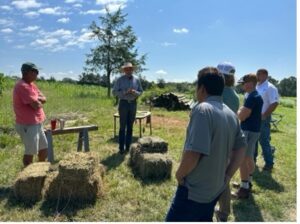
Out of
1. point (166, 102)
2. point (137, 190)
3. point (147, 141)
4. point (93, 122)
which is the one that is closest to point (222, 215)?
point (137, 190)

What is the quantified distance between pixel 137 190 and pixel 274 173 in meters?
2.73

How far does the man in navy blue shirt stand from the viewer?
4.86 meters

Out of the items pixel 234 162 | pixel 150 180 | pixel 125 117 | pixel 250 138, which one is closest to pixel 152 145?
pixel 150 180

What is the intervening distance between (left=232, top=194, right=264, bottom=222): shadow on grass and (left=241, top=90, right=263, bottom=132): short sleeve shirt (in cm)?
101

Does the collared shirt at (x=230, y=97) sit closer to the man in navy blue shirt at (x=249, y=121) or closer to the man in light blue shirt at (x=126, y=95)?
the man in navy blue shirt at (x=249, y=121)

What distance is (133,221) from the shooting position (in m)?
4.62

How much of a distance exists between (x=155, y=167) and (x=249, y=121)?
5.60 ft

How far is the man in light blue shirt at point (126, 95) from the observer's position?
24.5ft

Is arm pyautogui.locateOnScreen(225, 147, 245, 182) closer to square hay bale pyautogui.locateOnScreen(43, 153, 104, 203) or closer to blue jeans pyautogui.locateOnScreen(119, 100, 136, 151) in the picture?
square hay bale pyautogui.locateOnScreen(43, 153, 104, 203)

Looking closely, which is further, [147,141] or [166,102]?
[166,102]

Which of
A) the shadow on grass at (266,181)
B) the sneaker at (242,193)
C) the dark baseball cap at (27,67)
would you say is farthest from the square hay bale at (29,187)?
the shadow on grass at (266,181)

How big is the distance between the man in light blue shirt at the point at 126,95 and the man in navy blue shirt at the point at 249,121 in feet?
9.41

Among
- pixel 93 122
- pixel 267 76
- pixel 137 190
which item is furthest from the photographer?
pixel 93 122

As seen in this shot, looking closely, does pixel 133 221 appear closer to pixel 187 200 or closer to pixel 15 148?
pixel 187 200
